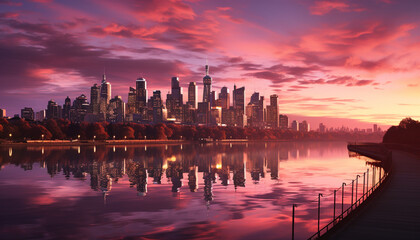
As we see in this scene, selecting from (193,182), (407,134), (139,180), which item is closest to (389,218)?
(193,182)

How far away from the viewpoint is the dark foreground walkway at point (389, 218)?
20272mm

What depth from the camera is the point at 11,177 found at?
54406mm

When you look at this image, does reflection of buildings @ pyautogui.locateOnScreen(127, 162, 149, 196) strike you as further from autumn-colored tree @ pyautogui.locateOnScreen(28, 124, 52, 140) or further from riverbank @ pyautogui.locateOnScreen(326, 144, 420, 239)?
autumn-colored tree @ pyautogui.locateOnScreen(28, 124, 52, 140)

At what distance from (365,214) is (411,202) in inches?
233

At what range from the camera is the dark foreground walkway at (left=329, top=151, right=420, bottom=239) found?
20.3 meters

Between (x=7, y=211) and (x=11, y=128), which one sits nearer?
(x=7, y=211)

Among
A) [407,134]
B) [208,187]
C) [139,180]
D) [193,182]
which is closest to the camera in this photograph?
[208,187]

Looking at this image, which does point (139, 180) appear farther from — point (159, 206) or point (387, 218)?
point (387, 218)

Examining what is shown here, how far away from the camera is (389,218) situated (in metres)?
23.7

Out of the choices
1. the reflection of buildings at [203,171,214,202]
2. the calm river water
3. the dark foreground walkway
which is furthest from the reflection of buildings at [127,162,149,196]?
the dark foreground walkway

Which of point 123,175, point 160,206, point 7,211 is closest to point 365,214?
point 160,206

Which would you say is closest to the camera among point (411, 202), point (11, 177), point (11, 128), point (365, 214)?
point (365, 214)

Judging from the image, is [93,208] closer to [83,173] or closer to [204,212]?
[204,212]

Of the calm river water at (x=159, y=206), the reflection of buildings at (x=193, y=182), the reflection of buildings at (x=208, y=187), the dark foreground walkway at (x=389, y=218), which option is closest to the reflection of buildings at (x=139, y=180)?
the calm river water at (x=159, y=206)
